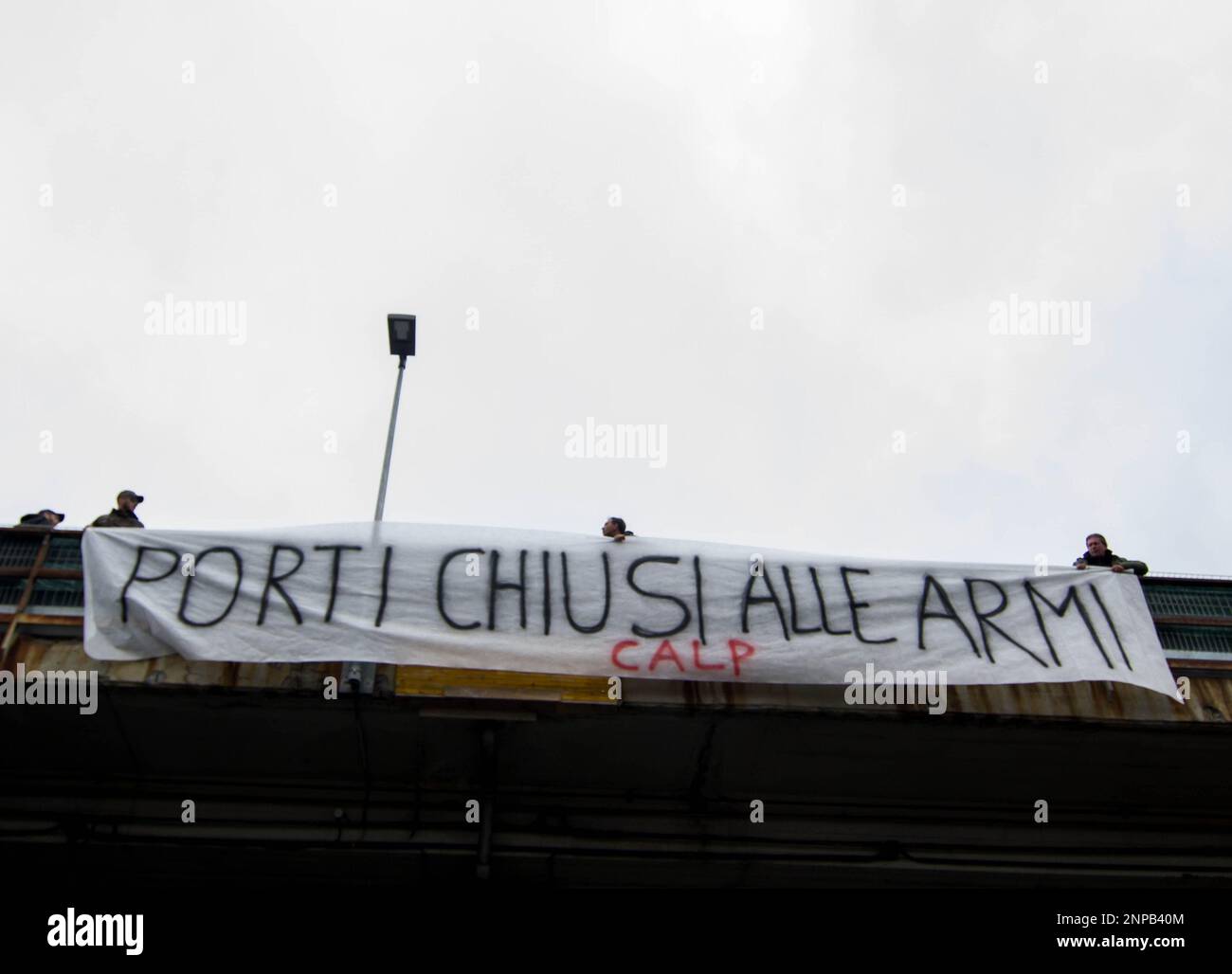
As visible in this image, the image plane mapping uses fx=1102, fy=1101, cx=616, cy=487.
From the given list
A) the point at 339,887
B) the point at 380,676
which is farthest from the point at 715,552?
the point at 339,887

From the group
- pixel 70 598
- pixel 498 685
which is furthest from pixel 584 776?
A: pixel 70 598

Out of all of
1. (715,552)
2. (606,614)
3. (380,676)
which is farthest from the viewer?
(715,552)

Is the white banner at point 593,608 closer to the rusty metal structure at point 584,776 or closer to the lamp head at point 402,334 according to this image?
the rusty metal structure at point 584,776

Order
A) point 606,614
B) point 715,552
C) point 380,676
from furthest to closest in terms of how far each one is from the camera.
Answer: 1. point 715,552
2. point 606,614
3. point 380,676

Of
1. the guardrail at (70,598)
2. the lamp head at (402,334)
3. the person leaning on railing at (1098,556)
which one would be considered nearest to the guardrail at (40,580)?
the guardrail at (70,598)

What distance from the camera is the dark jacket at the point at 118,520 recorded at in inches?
377

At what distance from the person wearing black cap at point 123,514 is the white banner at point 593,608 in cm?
83

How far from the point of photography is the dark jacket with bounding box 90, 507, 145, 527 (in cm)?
958

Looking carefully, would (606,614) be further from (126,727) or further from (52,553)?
(52,553)

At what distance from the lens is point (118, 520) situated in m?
9.69

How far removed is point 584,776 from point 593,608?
133 centimetres

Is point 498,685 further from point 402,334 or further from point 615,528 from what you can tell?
point 402,334
